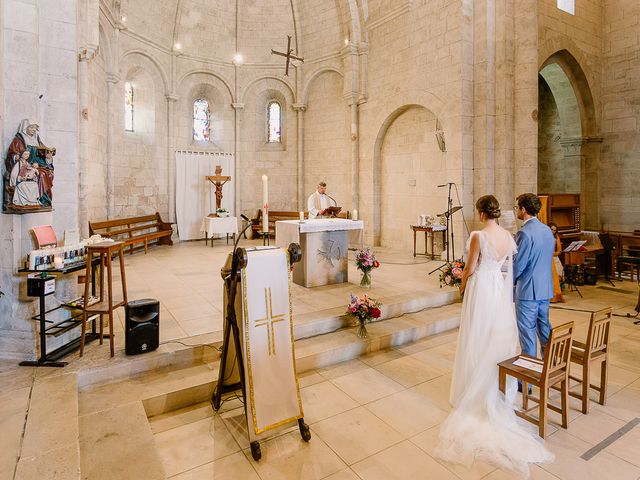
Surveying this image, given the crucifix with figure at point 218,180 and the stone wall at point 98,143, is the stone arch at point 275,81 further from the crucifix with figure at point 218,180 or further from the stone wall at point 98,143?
the stone wall at point 98,143

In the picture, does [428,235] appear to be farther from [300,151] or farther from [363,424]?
[363,424]

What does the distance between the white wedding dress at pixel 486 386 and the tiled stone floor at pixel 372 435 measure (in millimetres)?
115

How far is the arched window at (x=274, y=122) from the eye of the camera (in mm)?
13805

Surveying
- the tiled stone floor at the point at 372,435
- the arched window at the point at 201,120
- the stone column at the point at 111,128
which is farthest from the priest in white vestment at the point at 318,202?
the arched window at the point at 201,120

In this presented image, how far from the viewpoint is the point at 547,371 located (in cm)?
297

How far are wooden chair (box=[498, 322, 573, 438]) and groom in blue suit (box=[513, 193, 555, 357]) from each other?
450 mm

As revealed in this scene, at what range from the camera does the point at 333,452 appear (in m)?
2.99

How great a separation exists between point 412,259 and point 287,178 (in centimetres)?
574

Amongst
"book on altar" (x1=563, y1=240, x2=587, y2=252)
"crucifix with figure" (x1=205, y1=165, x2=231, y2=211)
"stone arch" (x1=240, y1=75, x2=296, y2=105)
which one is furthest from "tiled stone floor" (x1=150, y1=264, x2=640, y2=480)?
"stone arch" (x1=240, y1=75, x2=296, y2=105)

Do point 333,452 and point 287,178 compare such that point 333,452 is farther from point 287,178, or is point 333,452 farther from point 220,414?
point 287,178

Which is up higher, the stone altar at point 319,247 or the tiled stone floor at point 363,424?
the stone altar at point 319,247

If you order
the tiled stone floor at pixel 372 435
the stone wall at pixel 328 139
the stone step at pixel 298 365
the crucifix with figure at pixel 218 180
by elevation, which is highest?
the stone wall at pixel 328 139

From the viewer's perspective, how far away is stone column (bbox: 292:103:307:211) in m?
13.2

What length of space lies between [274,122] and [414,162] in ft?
18.5
